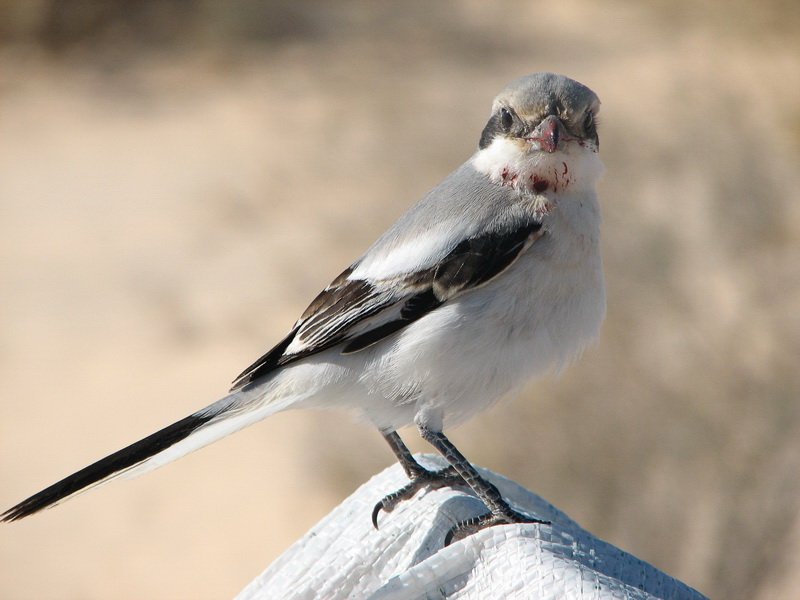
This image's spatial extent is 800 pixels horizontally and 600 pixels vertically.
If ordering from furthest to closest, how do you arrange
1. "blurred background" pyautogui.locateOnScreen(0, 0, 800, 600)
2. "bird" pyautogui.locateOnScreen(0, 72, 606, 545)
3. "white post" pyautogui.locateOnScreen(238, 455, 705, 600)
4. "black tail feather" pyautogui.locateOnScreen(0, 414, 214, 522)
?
1. "blurred background" pyautogui.locateOnScreen(0, 0, 800, 600)
2. "bird" pyautogui.locateOnScreen(0, 72, 606, 545)
3. "black tail feather" pyautogui.locateOnScreen(0, 414, 214, 522)
4. "white post" pyautogui.locateOnScreen(238, 455, 705, 600)

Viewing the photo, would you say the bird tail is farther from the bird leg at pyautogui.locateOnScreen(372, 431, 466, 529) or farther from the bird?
the bird leg at pyautogui.locateOnScreen(372, 431, 466, 529)

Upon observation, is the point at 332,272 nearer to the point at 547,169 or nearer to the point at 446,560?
the point at 547,169

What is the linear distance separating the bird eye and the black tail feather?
1072mm

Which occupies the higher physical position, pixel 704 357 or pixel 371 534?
pixel 704 357

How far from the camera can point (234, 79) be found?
1148 cm

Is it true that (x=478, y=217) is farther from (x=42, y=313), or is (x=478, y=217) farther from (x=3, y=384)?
(x=42, y=313)

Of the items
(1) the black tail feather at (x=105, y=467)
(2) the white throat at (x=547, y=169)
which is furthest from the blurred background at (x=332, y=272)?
(2) the white throat at (x=547, y=169)


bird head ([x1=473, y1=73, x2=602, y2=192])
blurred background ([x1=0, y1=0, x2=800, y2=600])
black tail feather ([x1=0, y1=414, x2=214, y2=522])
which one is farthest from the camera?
blurred background ([x1=0, y1=0, x2=800, y2=600])

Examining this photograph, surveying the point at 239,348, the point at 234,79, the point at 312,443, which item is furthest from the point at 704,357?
the point at 234,79

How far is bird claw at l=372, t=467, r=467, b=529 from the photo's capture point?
2.57m

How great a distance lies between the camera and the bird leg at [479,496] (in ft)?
7.73

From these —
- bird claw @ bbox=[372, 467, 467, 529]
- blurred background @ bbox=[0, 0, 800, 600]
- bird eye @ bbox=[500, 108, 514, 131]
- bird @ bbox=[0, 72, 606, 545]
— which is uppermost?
blurred background @ bbox=[0, 0, 800, 600]

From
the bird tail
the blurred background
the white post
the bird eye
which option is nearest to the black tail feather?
the bird tail

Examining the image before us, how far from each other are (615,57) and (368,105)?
3.69 m
